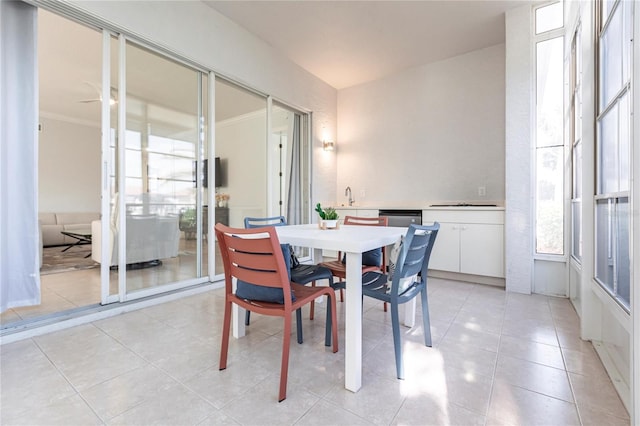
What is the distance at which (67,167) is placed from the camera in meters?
6.47

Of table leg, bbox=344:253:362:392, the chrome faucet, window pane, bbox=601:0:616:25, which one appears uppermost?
window pane, bbox=601:0:616:25

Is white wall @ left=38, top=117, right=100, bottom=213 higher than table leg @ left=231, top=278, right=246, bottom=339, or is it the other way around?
white wall @ left=38, top=117, right=100, bottom=213

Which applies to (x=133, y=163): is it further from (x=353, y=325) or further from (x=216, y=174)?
(x=353, y=325)

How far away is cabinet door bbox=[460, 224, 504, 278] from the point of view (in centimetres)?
314

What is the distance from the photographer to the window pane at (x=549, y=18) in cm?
286

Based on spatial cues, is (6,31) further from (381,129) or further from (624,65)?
(381,129)

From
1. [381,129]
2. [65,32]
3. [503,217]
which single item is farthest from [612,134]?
[65,32]

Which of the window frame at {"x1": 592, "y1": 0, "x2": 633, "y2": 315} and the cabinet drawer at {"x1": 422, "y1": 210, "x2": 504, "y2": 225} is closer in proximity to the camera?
the window frame at {"x1": 592, "y1": 0, "x2": 633, "y2": 315}

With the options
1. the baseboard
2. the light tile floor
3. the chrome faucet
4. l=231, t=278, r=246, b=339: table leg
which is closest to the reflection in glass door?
the light tile floor

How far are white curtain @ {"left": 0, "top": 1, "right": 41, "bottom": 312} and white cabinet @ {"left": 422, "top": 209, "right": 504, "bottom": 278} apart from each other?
380 cm

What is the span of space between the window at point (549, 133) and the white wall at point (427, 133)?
0.60 metres

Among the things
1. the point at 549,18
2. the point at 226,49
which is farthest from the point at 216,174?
the point at 549,18

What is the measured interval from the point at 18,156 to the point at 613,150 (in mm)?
3854

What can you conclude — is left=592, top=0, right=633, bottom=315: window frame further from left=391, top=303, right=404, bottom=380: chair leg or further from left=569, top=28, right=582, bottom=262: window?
left=391, top=303, right=404, bottom=380: chair leg
